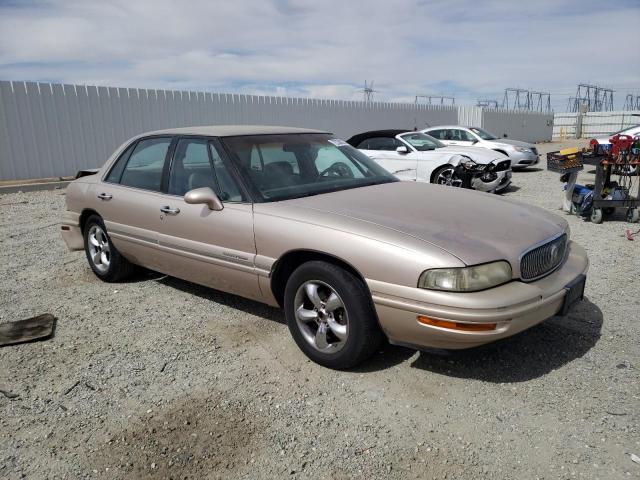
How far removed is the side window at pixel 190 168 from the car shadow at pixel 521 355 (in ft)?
6.86

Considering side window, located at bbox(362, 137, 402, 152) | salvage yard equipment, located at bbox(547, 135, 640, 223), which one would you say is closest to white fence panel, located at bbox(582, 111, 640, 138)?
side window, located at bbox(362, 137, 402, 152)

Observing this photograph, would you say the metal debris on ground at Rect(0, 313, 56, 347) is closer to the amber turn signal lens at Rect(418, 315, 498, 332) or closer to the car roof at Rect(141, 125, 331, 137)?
the car roof at Rect(141, 125, 331, 137)

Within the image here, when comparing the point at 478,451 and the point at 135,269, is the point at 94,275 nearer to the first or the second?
the point at 135,269

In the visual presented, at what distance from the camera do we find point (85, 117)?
13000 mm

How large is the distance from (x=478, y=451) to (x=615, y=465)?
61 cm

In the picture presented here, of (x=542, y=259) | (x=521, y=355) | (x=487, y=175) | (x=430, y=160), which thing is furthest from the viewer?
(x=430, y=160)

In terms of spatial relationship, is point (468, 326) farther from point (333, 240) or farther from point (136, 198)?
point (136, 198)

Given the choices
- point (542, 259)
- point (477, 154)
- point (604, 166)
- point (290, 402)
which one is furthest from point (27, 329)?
point (477, 154)

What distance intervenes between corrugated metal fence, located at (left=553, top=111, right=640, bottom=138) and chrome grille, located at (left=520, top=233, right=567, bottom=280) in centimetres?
3816

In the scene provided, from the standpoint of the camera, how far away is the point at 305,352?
3.43m

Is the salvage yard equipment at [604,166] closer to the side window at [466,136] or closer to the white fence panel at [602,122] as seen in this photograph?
the side window at [466,136]

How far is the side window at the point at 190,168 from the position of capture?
13.1ft

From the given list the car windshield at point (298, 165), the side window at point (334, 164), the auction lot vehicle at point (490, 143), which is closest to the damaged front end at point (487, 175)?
the auction lot vehicle at point (490, 143)

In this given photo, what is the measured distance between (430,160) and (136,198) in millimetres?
7217
